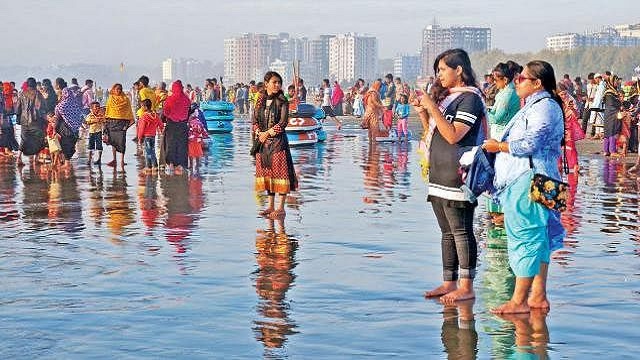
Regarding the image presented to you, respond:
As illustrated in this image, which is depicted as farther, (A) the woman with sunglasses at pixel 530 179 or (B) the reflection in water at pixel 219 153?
(B) the reflection in water at pixel 219 153

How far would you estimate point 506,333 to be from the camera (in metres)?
7.37

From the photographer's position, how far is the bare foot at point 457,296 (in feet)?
27.2

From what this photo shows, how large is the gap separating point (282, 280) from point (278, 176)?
4569mm

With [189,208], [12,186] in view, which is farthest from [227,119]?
[189,208]

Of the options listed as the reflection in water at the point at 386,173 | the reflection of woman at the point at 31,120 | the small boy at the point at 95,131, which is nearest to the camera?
the reflection in water at the point at 386,173

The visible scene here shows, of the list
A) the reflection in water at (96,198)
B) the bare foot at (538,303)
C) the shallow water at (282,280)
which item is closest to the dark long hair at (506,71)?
the shallow water at (282,280)

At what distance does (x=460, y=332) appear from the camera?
24.3ft

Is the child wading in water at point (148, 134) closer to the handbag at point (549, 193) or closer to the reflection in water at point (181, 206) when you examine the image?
the reflection in water at point (181, 206)

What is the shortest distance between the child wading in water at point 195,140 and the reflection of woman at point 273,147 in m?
7.21

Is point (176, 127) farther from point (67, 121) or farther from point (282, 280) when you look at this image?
point (282, 280)

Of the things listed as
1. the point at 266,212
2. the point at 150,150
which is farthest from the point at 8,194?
the point at 266,212

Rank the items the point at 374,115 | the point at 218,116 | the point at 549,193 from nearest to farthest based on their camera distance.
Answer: the point at 549,193
the point at 374,115
the point at 218,116

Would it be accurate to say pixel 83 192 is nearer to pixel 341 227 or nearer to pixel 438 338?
pixel 341 227

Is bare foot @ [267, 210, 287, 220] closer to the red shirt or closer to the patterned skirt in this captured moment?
the patterned skirt
